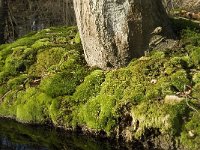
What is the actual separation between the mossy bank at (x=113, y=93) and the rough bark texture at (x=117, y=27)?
260 millimetres

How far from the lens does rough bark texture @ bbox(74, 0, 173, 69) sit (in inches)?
251

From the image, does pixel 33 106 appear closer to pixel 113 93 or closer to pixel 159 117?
pixel 113 93

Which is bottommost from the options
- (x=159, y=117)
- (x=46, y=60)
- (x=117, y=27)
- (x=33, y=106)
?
(x=33, y=106)

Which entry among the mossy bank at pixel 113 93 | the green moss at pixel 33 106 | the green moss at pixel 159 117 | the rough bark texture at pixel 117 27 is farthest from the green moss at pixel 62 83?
the green moss at pixel 159 117

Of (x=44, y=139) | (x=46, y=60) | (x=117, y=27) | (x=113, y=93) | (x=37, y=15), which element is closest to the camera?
(x=113, y=93)

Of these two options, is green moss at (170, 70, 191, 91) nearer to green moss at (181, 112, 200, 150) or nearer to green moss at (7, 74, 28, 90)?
green moss at (181, 112, 200, 150)

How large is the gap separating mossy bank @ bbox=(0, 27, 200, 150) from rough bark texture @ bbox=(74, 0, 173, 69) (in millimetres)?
260

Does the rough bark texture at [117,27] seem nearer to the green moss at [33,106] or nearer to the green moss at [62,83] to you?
the green moss at [62,83]

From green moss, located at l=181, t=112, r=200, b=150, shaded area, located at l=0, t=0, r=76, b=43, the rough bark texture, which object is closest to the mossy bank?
green moss, located at l=181, t=112, r=200, b=150

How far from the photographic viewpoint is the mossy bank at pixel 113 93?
5254 mm

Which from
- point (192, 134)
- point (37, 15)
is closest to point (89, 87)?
point (192, 134)

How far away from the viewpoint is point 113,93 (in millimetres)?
5926

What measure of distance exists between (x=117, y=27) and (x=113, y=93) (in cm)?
107

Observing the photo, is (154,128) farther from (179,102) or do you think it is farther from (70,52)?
(70,52)
